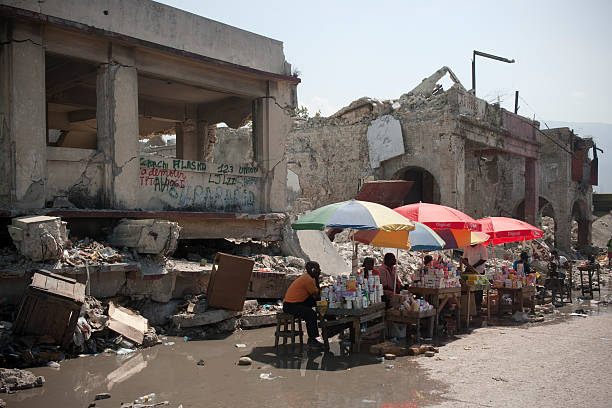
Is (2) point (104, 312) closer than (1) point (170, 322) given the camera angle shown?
Yes

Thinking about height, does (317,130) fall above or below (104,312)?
above

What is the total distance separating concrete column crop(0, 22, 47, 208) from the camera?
8.27 meters

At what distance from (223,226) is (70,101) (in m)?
5.76

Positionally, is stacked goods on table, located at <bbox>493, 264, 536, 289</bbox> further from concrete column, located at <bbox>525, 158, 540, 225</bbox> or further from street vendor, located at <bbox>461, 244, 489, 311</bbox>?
concrete column, located at <bbox>525, 158, 540, 225</bbox>

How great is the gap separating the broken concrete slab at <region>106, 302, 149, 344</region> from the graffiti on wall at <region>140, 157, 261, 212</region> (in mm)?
2859

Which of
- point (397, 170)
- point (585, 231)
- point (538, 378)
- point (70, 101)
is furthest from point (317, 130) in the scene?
point (585, 231)

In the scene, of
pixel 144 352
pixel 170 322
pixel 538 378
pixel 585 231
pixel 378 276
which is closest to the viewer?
pixel 538 378

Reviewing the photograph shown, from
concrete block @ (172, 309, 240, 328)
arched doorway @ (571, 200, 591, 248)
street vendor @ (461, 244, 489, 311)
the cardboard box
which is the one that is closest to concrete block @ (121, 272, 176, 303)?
concrete block @ (172, 309, 240, 328)

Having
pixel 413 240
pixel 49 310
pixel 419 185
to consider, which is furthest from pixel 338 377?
pixel 419 185

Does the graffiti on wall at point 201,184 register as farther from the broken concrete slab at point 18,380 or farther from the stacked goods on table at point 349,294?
the broken concrete slab at point 18,380

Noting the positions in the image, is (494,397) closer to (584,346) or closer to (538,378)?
(538,378)

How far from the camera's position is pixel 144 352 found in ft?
24.2

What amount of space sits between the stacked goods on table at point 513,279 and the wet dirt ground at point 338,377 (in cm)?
266

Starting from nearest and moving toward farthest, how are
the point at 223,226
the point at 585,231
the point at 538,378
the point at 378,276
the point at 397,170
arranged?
the point at 538,378
the point at 378,276
the point at 223,226
the point at 397,170
the point at 585,231
